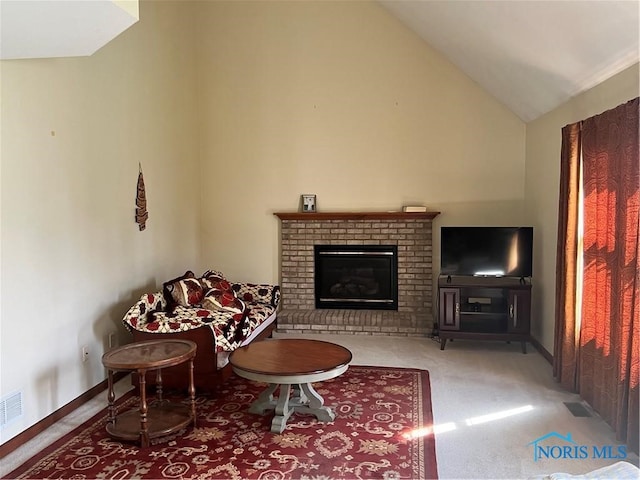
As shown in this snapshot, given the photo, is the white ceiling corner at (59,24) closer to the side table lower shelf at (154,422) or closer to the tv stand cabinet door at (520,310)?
the side table lower shelf at (154,422)

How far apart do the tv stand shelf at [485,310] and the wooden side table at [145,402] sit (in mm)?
2731

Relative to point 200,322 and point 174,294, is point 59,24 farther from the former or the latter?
point 174,294

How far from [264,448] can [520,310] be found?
3025 mm

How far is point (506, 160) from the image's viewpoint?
568cm

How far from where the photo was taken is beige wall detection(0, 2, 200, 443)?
10.2ft

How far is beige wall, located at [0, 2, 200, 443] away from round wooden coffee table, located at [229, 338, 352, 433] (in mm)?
1282

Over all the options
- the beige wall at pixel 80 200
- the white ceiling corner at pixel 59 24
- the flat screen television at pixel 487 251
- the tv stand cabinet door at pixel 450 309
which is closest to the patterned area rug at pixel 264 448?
the beige wall at pixel 80 200

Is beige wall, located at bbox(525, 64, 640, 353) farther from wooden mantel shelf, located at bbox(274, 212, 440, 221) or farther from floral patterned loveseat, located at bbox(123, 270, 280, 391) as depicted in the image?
floral patterned loveseat, located at bbox(123, 270, 280, 391)

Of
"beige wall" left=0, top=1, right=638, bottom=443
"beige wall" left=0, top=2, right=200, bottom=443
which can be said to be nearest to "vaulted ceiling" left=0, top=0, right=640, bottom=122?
"beige wall" left=0, top=1, right=638, bottom=443

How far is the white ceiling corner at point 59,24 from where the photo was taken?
2256 mm

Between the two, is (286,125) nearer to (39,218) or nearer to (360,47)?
(360,47)

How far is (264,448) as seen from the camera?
294 cm

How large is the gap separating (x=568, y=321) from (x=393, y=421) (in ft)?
5.18

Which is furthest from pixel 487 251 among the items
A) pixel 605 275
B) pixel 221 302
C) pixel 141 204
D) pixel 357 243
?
pixel 141 204
